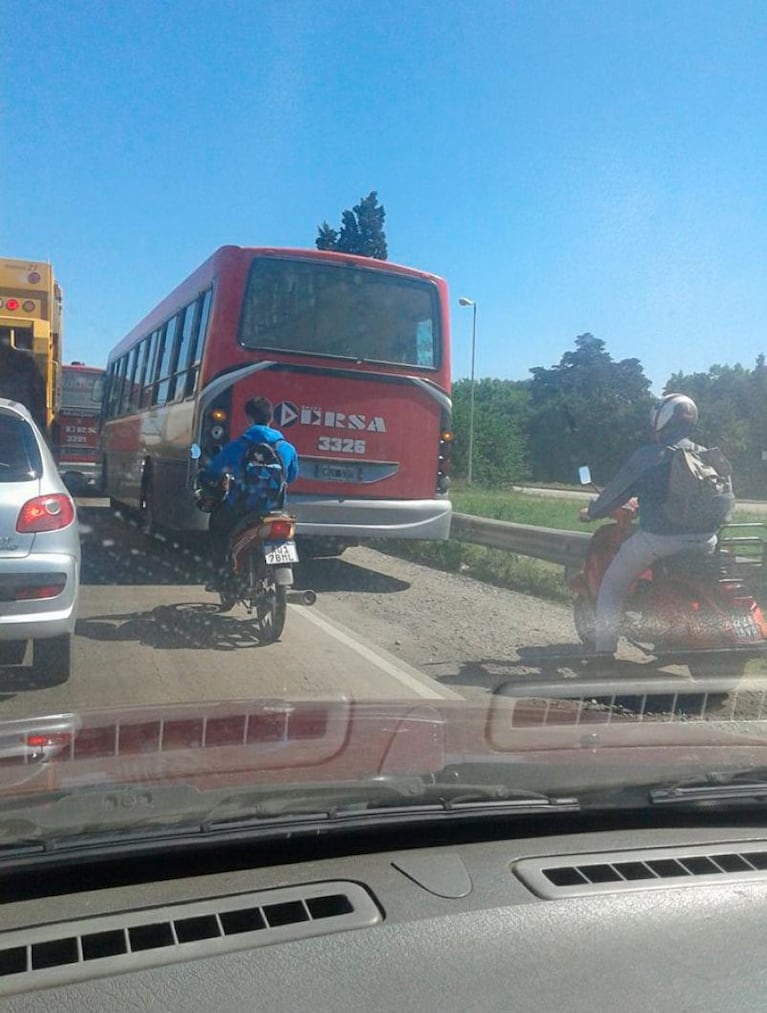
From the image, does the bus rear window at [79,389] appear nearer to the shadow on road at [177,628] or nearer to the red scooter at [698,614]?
the shadow on road at [177,628]

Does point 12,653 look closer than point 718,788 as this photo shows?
No

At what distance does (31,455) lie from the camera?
656cm

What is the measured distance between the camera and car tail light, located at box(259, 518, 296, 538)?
27.8 ft

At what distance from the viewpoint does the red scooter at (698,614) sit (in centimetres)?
666

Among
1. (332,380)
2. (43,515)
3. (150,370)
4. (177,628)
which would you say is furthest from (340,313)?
(43,515)

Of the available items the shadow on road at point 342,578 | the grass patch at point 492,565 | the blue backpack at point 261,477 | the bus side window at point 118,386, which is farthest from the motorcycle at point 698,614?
the bus side window at point 118,386

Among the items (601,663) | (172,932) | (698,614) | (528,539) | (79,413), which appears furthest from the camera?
(79,413)

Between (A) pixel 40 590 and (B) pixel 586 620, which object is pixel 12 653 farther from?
(B) pixel 586 620

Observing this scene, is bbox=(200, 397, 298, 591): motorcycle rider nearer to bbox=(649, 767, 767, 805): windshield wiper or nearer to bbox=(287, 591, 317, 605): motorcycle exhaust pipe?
bbox=(287, 591, 317, 605): motorcycle exhaust pipe

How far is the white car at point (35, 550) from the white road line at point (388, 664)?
212 cm

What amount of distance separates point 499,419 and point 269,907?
40.6 m

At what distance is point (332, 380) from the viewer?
38.9 feet

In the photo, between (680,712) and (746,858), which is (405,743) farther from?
(680,712)

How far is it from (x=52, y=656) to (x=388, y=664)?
2333 mm
